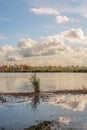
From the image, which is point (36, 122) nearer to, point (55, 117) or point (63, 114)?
point (55, 117)

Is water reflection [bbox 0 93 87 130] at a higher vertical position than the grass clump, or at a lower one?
lower

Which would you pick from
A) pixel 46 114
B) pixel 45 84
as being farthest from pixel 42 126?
pixel 45 84

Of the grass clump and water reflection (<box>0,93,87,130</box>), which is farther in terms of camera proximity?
water reflection (<box>0,93,87,130</box>)

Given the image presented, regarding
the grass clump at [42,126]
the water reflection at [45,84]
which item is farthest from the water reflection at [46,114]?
the water reflection at [45,84]

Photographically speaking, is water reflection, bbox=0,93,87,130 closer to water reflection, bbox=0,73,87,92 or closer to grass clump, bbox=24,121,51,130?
grass clump, bbox=24,121,51,130

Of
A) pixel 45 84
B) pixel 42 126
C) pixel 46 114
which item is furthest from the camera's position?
pixel 45 84

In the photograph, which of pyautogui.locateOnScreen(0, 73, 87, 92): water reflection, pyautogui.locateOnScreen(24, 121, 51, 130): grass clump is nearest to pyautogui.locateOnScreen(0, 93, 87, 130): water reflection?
pyautogui.locateOnScreen(24, 121, 51, 130): grass clump

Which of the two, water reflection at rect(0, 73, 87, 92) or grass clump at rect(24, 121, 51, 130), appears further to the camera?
water reflection at rect(0, 73, 87, 92)

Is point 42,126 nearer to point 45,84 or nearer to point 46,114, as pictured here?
point 46,114

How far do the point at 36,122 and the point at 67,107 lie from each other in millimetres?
5672

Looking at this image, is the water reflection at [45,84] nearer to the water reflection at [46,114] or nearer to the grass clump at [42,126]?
the water reflection at [46,114]

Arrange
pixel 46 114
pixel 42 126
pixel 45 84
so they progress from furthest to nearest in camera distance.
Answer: pixel 45 84, pixel 46 114, pixel 42 126

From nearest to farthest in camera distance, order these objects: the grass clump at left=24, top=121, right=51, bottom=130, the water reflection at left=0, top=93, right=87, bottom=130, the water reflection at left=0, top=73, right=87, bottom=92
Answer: the grass clump at left=24, top=121, right=51, bottom=130
the water reflection at left=0, top=93, right=87, bottom=130
the water reflection at left=0, top=73, right=87, bottom=92

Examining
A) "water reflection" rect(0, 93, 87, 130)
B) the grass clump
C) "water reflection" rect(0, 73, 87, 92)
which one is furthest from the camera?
"water reflection" rect(0, 73, 87, 92)
